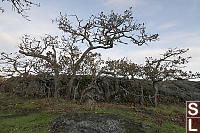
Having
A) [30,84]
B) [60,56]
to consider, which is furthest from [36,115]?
[30,84]

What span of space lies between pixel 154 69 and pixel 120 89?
4.75 m

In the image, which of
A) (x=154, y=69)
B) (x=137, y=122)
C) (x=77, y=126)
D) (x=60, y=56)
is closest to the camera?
(x=77, y=126)

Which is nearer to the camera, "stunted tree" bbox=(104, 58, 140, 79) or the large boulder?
the large boulder

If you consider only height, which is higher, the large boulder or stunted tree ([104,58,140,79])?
stunted tree ([104,58,140,79])

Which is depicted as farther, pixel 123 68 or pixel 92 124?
pixel 123 68

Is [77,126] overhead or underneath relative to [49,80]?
underneath

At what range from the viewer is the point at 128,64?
1828 centimetres

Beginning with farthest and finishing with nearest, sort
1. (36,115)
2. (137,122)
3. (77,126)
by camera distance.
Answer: (36,115), (137,122), (77,126)

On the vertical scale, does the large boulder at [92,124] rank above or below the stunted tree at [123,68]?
below

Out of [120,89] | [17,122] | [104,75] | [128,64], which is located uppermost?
[128,64]

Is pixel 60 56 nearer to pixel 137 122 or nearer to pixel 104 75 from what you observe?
pixel 104 75

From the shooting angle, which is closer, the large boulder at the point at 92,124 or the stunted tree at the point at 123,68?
the large boulder at the point at 92,124

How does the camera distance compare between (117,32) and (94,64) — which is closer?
(117,32)

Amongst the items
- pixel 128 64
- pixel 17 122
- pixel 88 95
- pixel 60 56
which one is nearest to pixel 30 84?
pixel 60 56
